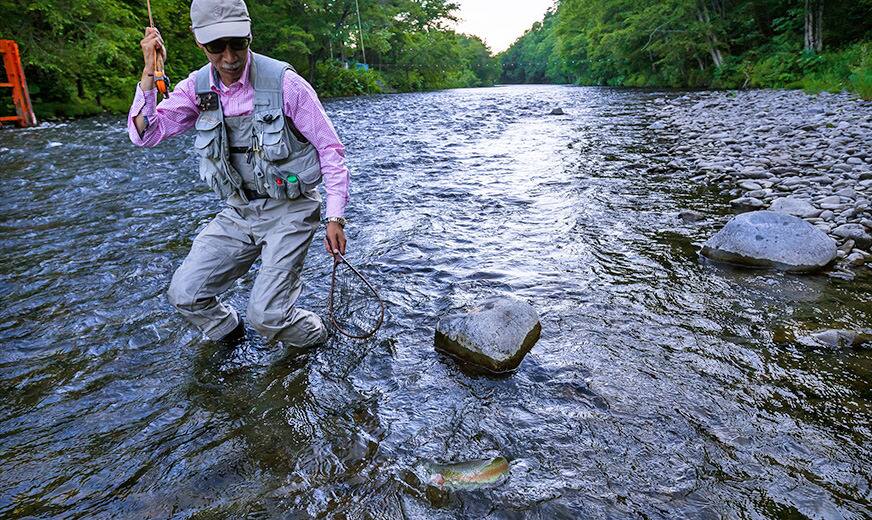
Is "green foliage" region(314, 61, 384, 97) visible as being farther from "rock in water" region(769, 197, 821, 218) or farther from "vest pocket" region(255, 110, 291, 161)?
"vest pocket" region(255, 110, 291, 161)

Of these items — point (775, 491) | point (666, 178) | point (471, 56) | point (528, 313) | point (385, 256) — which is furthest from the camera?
point (471, 56)

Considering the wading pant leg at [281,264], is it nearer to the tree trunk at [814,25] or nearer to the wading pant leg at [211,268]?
the wading pant leg at [211,268]

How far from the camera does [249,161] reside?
128 inches

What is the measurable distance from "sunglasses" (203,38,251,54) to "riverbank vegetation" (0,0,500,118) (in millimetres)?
20285

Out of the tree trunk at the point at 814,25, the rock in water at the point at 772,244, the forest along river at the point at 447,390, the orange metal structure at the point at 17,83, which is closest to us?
the forest along river at the point at 447,390

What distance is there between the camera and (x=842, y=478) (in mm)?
2311

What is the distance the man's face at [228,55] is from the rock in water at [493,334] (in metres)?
2.18

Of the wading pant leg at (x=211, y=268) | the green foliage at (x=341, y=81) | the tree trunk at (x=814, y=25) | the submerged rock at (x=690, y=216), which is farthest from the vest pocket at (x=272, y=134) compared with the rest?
the green foliage at (x=341, y=81)

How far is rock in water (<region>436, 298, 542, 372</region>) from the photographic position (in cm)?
340

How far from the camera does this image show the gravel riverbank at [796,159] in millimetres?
5402

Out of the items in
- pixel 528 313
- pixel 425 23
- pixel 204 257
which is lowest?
pixel 528 313

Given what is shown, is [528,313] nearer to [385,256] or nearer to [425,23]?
[385,256]

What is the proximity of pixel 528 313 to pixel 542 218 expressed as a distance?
9.96 feet

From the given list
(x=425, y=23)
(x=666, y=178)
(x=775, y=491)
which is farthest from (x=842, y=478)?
(x=425, y=23)
